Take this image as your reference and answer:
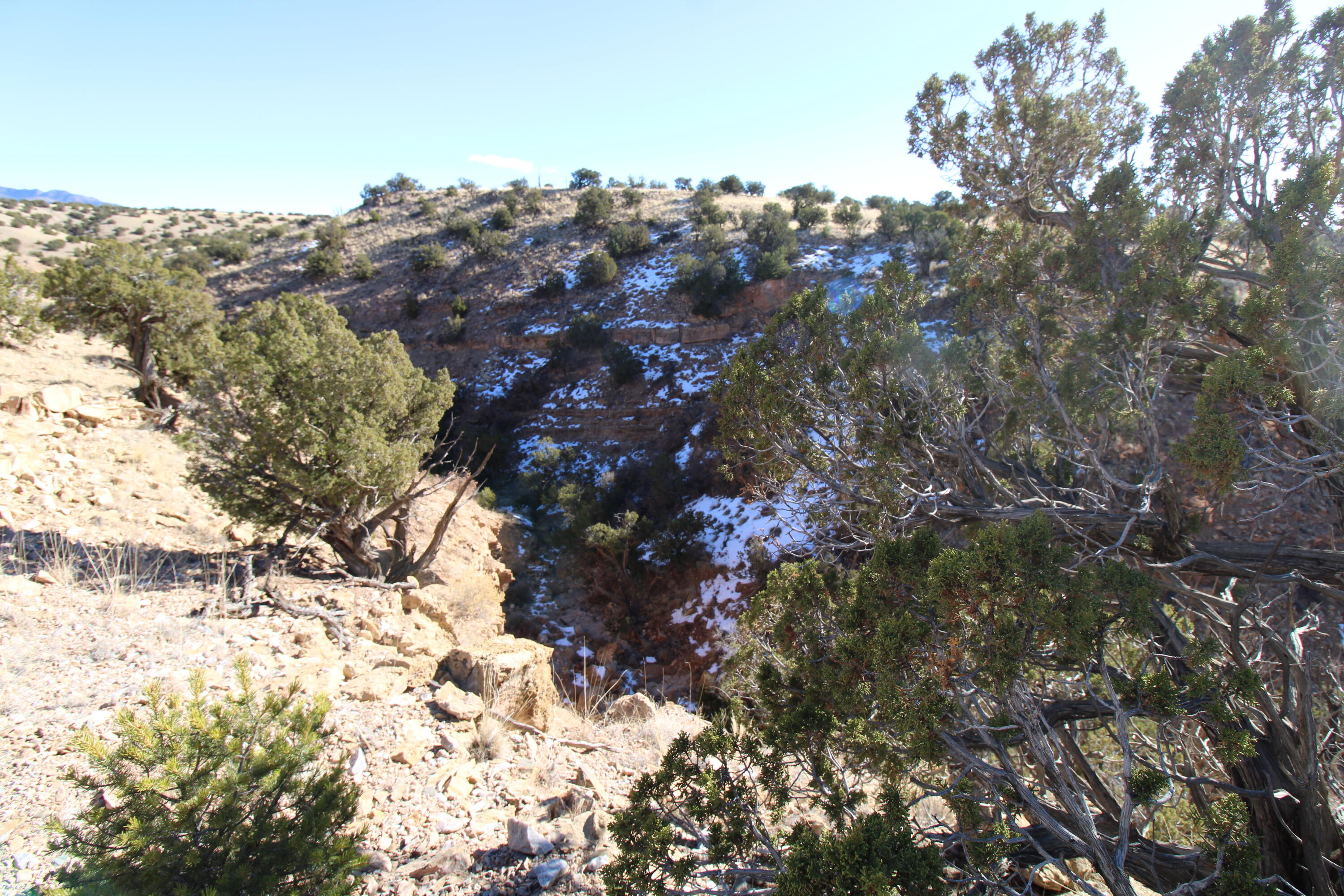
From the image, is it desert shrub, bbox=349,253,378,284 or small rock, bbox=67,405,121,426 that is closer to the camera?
small rock, bbox=67,405,121,426

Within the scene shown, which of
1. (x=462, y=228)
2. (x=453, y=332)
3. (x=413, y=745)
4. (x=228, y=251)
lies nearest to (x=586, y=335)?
(x=453, y=332)

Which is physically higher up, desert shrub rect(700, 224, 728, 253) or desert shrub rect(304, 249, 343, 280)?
desert shrub rect(700, 224, 728, 253)

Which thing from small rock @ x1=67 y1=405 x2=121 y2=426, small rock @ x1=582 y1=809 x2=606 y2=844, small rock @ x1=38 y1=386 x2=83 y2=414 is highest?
small rock @ x1=38 y1=386 x2=83 y2=414

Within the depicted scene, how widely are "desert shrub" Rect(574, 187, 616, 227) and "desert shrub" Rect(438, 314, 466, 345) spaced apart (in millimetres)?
10228

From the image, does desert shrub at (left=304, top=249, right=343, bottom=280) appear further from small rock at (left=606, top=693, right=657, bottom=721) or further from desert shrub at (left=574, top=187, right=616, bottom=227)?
small rock at (left=606, top=693, right=657, bottom=721)

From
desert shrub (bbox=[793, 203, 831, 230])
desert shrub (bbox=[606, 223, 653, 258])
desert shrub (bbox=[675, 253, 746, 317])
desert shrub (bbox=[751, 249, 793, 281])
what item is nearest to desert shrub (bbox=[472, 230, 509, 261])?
desert shrub (bbox=[606, 223, 653, 258])

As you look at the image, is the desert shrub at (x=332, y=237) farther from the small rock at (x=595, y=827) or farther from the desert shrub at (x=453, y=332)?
the small rock at (x=595, y=827)

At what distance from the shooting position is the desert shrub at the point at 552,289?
2812cm

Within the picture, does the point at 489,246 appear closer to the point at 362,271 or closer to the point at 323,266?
the point at 362,271

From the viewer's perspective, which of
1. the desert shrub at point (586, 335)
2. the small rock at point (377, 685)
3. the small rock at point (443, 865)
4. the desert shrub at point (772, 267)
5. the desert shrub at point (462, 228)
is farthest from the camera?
the desert shrub at point (462, 228)

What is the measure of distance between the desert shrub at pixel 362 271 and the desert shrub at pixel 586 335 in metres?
14.1

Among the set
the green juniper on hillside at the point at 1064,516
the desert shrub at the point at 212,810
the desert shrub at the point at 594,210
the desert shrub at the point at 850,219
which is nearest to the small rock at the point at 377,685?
the desert shrub at the point at 212,810

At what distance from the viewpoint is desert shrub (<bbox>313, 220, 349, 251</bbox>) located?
33.9 m

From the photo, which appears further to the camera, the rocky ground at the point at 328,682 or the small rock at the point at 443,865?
the rocky ground at the point at 328,682
